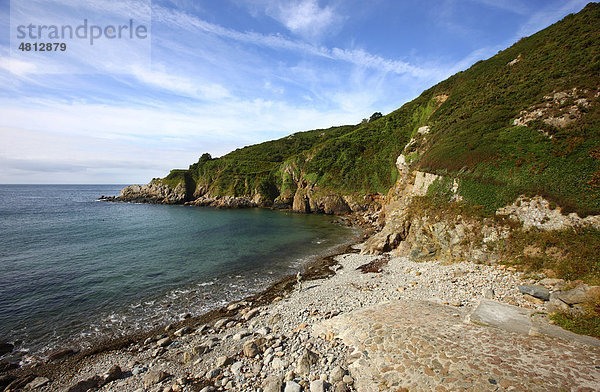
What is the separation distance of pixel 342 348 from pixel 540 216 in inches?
749

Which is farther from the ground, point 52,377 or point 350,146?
point 350,146

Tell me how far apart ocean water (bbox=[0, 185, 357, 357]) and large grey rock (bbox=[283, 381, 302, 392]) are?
12001mm

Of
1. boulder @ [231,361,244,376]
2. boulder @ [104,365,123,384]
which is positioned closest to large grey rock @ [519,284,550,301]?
boulder @ [231,361,244,376]

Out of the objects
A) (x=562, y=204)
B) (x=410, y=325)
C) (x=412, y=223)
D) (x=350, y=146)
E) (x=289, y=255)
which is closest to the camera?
(x=410, y=325)

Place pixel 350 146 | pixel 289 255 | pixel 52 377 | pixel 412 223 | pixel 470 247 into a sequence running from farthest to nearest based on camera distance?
pixel 350 146, pixel 289 255, pixel 412 223, pixel 470 247, pixel 52 377

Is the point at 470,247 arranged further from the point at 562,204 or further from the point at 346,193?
the point at 346,193

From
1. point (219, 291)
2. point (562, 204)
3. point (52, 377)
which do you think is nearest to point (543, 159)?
point (562, 204)

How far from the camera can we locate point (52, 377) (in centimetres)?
1217

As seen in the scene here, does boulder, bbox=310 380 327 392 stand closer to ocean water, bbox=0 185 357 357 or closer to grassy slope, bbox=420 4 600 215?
ocean water, bbox=0 185 357 357

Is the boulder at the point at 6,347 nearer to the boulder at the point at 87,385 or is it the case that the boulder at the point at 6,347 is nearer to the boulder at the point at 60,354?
the boulder at the point at 60,354

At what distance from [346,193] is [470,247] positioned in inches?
1921

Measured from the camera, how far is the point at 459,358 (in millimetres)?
8609

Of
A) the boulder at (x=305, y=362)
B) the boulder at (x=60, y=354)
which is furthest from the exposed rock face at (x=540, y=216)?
the boulder at (x=60, y=354)

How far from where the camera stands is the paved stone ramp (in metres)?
7.34
